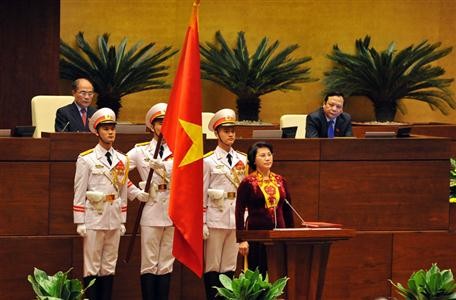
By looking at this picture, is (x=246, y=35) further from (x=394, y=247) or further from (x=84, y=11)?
(x=394, y=247)

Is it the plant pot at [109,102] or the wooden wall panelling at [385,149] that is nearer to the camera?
the wooden wall panelling at [385,149]

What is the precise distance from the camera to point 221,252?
9969 millimetres

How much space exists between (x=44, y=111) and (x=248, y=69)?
3.69m

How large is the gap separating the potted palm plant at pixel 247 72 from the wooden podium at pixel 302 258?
224 inches

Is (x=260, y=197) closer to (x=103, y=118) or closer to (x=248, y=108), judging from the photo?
(x=103, y=118)

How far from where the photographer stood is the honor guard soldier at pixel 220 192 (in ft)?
32.3

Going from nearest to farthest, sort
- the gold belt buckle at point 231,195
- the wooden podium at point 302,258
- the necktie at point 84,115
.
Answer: the wooden podium at point 302,258 → the gold belt buckle at point 231,195 → the necktie at point 84,115

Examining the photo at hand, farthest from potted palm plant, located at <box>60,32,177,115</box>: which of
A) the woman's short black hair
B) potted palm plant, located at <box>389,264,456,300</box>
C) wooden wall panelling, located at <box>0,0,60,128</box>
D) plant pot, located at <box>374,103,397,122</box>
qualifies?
potted palm plant, located at <box>389,264,456,300</box>

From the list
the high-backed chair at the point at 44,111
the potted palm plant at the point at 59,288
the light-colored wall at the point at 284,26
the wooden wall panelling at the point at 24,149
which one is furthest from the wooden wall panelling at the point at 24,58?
the potted palm plant at the point at 59,288

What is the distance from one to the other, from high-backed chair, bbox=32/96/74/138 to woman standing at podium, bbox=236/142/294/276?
9.12ft

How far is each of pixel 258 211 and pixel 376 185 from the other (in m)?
1.77

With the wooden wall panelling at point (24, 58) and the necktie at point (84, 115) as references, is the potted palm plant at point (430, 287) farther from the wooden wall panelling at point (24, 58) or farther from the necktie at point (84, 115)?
the wooden wall panelling at point (24, 58)

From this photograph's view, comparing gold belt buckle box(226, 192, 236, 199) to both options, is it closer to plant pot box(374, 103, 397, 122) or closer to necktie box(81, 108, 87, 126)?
necktie box(81, 108, 87, 126)

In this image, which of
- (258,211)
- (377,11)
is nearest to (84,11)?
(377,11)
